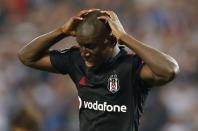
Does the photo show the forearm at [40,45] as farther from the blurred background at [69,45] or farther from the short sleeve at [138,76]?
the blurred background at [69,45]

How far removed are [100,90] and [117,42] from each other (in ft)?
1.02

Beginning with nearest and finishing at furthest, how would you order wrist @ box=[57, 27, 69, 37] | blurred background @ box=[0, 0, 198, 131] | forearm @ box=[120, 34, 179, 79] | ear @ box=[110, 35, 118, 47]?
1. forearm @ box=[120, 34, 179, 79]
2. ear @ box=[110, 35, 118, 47]
3. wrist @ box=[57, 27, 69, 37]
4. blurred background @ box=[0, 0, 198, 131]

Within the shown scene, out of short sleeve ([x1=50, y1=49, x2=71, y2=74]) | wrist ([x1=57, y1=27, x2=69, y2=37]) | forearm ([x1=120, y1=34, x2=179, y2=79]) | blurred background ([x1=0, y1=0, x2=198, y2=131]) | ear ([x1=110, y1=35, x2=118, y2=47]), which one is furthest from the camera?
blurred background ([x1=0, y1=0, x2=198, y2=131])

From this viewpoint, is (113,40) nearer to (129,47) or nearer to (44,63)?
(129,47)

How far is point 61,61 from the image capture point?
441cm

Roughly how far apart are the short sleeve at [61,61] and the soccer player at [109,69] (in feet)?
0.13

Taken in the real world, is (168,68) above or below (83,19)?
below

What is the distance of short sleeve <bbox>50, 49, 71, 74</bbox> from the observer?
174 inches

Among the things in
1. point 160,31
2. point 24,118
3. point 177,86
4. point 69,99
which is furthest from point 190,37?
point 24,118

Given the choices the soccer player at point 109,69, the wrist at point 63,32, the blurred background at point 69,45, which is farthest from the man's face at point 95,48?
the blurred background at point 69,45

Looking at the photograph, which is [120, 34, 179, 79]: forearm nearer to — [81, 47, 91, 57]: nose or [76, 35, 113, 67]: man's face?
[76, 35, 113, 67]: man's face

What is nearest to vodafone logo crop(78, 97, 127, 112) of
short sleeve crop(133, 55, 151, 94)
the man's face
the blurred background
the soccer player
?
the soccer player

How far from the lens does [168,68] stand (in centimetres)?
396

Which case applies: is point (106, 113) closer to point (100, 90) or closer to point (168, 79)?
point (100, 90)
